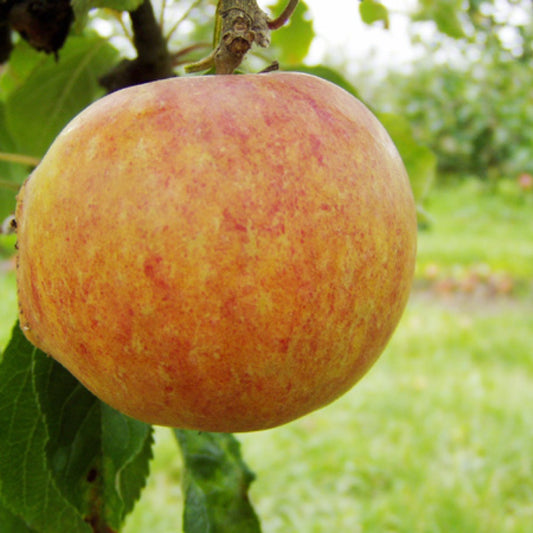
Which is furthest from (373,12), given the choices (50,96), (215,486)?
(215,486)

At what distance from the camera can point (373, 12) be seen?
3.55 feet

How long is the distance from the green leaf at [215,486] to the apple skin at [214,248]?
0.29 metres

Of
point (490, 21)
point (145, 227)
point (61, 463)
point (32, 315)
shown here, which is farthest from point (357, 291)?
point (490, 21)

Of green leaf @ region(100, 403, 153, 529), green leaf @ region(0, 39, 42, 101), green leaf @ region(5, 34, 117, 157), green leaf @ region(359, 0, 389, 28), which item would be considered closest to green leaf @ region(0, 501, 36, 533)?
green leaf @ region(100, 403, 153, 529)

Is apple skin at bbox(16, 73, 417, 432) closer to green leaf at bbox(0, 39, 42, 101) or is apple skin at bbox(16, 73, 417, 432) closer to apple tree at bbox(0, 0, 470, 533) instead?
apple tree at bbox(0, 0, 470, 533)

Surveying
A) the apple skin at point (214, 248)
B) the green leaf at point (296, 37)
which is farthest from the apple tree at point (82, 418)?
the green leaf at point (296, 37)

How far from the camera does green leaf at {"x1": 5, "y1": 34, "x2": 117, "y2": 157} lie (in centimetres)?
100

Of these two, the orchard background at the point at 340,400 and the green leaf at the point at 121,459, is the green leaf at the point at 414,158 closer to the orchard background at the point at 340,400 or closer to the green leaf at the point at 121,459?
the orchard background at the point at 340,400

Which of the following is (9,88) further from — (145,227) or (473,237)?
(473,237)

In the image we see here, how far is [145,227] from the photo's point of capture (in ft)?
1.69

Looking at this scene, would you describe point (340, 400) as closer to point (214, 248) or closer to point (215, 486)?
point (215, 486)

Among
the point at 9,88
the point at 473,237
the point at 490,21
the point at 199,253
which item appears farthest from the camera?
the point at 473,237

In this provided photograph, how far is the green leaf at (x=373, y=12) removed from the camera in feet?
3.52

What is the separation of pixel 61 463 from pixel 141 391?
0.77 feet
